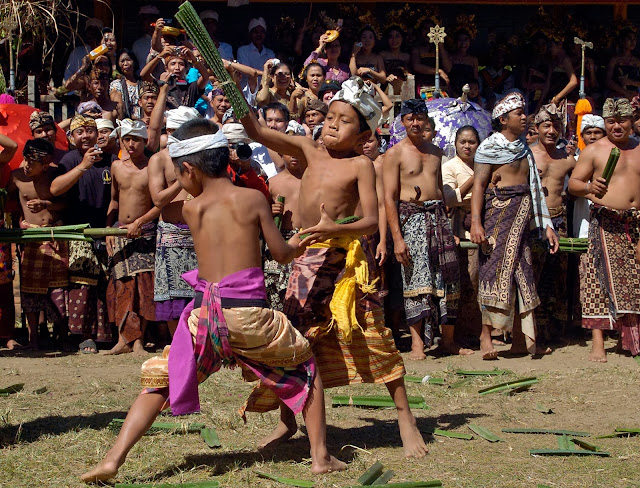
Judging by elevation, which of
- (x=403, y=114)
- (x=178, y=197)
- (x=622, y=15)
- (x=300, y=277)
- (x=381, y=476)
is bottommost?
(x=381, y=476)

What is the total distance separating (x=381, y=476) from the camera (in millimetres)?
4484

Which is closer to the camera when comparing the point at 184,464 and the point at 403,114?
the point at 184,464

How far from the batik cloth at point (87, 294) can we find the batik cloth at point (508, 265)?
3415 millimetres

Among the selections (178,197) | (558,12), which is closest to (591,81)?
(558,12)

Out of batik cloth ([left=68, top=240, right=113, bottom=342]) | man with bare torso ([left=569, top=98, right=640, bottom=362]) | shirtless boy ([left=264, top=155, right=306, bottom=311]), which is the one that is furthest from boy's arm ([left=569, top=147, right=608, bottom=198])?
batik cloth ([left=68, top=240, right=113, bottom=342])

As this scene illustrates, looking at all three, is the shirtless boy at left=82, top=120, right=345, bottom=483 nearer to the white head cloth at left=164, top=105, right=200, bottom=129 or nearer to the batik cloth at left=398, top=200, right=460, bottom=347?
the white head cloth at left=164, top=105, right=200, bottom=129

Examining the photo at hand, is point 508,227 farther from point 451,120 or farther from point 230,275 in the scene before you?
point 230,275

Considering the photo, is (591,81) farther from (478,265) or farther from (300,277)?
(300,277)

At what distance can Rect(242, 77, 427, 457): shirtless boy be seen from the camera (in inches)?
194

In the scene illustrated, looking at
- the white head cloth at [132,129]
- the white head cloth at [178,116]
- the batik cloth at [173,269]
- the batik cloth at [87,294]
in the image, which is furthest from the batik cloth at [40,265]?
the white head cloth at [178,116]

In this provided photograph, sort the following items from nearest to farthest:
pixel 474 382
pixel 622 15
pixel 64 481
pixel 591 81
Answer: pixel 64 481
pixel 474 382
pixel 591 81
pixel 622 15

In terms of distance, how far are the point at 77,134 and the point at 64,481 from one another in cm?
481

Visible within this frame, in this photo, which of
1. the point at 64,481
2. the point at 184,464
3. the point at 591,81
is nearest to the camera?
the point at 64,481

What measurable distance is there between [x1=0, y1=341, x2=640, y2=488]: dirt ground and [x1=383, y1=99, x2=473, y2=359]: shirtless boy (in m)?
0.61
